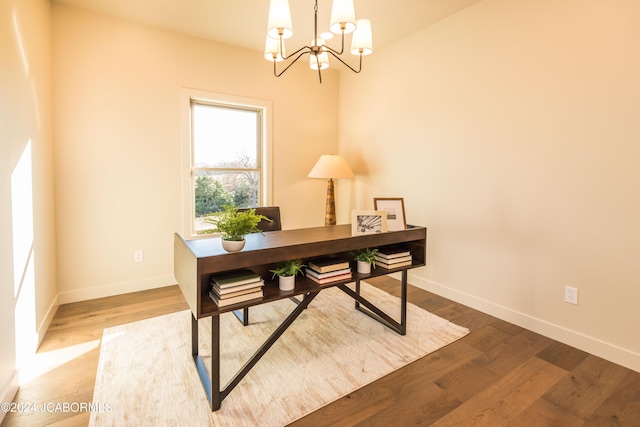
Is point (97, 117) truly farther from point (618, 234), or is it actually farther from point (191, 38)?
point (618, 234)

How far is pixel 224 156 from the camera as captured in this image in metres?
3.71

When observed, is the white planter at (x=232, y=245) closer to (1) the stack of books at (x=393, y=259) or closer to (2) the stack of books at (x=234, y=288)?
(2) the stack of books at (x=234, y=288)

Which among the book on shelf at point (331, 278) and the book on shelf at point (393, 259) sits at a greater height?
the book on shelf at point (393, 259)

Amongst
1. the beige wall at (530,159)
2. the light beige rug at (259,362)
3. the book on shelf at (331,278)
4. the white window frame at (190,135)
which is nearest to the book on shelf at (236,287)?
the book on shelf at (331,278)

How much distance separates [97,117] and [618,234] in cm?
423

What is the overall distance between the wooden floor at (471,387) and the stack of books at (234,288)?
2.18ft

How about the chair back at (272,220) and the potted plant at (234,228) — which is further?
the chair back at (272,220)

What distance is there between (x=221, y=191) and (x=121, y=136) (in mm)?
1108

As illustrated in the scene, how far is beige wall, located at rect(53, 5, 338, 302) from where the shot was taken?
2.86 m

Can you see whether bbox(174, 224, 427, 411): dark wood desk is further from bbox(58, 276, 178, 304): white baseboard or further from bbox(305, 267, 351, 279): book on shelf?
bbox(58, 276, 178, 304): white baseboard

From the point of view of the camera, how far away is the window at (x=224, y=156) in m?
3.53

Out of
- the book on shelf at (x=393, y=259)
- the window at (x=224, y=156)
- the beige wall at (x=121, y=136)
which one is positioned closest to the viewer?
the book on shelf at (x=393, y=259)

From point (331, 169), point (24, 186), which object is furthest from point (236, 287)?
point (331, 169)

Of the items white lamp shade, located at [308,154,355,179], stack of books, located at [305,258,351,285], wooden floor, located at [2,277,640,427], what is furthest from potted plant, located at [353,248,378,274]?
white lamp shade, located at [308,154,355,179]
